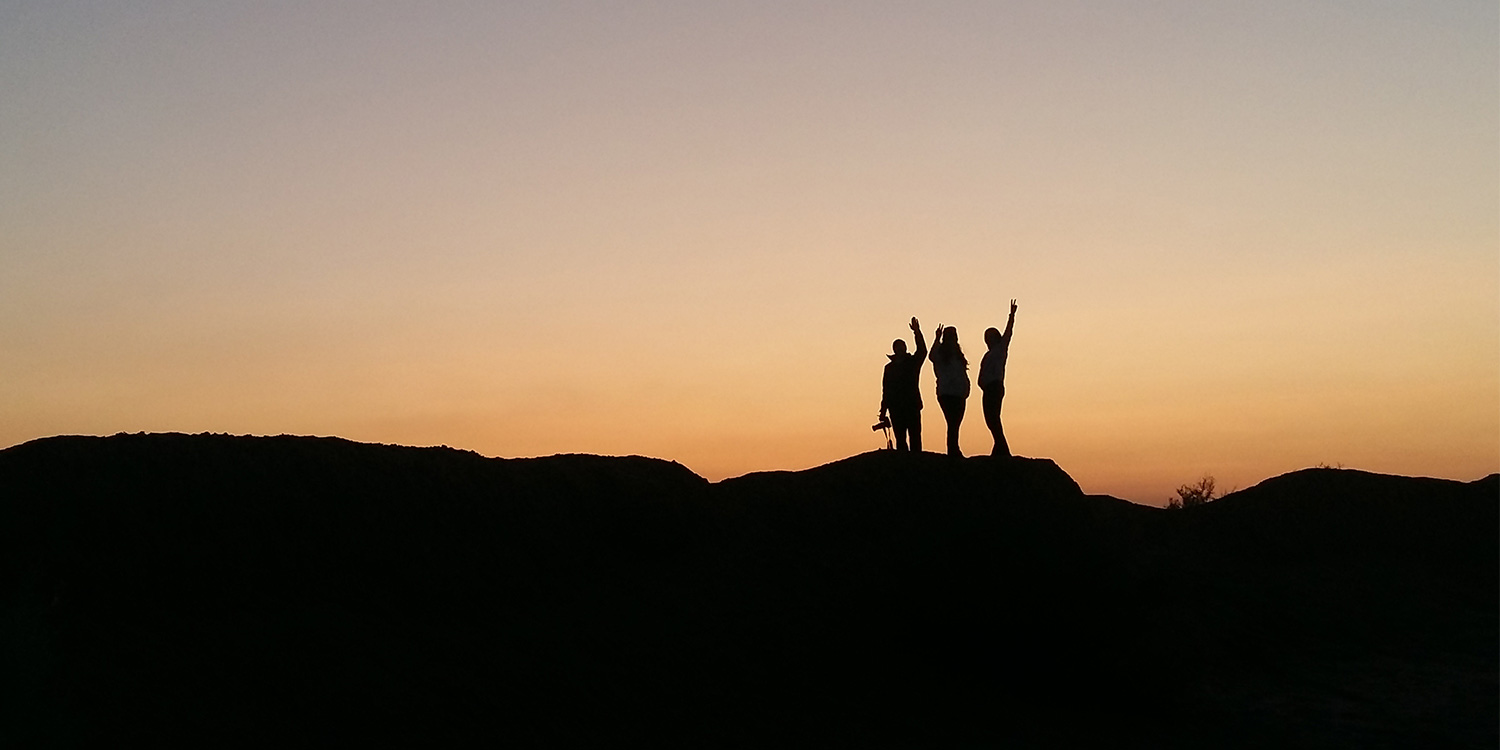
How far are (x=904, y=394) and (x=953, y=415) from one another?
0.96m

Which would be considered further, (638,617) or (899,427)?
(899,427)

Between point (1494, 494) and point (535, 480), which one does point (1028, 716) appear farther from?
point (1494, 494)

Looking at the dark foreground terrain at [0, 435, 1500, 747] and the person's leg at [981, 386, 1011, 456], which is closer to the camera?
the dark foreground terrain at [0, 435, 1500, 747]

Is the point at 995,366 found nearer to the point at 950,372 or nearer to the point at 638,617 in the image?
the point at 950,372

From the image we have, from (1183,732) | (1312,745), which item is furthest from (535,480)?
(1312,745)

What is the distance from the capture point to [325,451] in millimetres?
18125

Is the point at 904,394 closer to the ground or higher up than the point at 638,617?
higher up

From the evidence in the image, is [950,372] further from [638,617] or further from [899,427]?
[638,617]

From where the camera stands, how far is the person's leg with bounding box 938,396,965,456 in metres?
20.3

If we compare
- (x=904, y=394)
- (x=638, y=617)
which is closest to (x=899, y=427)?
(x=904, y=394)

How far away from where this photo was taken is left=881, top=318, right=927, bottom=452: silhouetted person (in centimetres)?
2084

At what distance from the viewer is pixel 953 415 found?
20484 millimetres

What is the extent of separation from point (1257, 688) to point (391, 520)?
11.9m

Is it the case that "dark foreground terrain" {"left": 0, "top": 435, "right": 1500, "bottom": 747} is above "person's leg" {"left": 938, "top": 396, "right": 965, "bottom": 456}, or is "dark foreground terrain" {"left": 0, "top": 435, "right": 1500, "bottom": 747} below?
below
